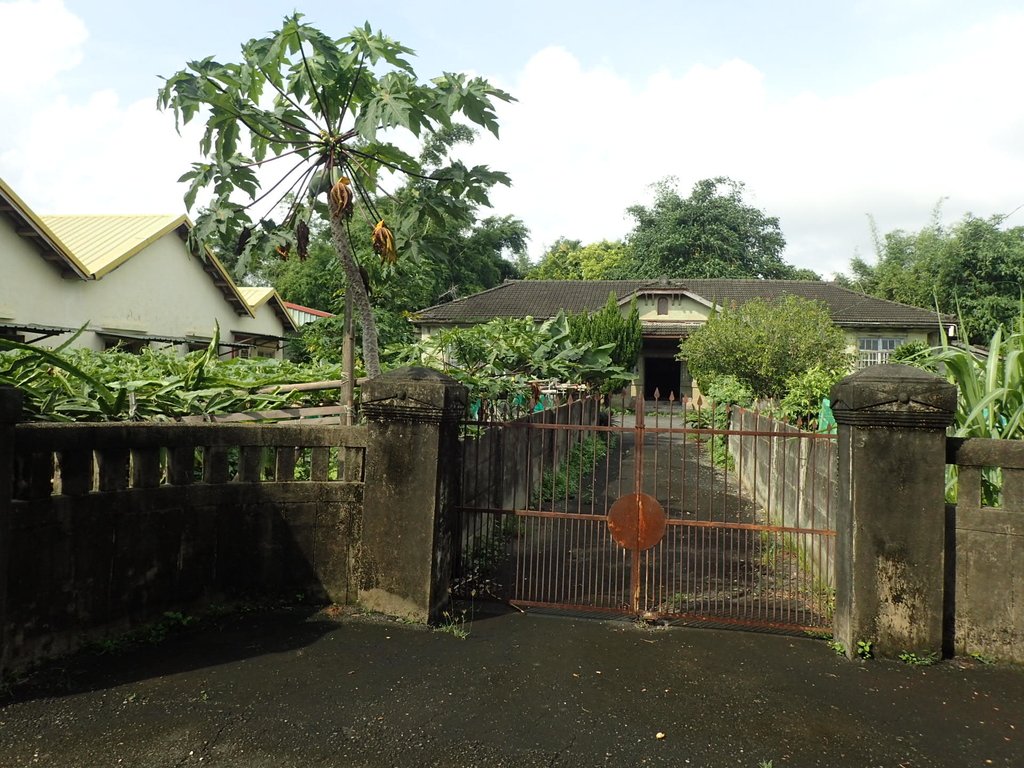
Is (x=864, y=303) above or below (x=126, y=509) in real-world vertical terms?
above

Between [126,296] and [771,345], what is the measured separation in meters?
17.4

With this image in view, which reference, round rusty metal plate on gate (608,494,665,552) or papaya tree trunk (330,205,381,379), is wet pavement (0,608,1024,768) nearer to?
round rusty metal plate on gate (608,494,665,552)

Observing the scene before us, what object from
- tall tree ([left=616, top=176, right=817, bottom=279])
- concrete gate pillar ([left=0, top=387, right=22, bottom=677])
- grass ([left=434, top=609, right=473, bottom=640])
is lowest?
grass ([left=434, top=609, right=473, bottom=640])

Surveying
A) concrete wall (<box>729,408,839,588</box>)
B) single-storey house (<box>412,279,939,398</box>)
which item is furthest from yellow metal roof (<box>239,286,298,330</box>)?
concrete wall (<box>729,408,839,588</box>)

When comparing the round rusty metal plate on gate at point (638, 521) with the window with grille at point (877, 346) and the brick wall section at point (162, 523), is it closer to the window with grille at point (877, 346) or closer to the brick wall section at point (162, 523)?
the brick wall section at point (162, 523)

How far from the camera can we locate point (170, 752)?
138 inches

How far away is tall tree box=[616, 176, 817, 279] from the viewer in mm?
46344

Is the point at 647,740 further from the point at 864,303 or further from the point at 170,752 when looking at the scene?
the point at 864,303

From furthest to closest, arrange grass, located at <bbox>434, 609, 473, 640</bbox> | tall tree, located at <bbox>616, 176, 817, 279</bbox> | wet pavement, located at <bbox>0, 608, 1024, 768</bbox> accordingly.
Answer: tall tree, located at <bbox>616, 176, 817, 279</bbox>
grass, located at <bbox>434, 609, 473, 640</bbox>
wet pavement, located at <bbox>0, 608, 1024, 768</bbox>

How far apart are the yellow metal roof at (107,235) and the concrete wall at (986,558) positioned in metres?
19.0

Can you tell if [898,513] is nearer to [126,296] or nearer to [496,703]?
[496,703]

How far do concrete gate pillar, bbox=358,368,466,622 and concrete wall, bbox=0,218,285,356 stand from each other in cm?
886

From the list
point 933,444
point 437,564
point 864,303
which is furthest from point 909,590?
point 864,303

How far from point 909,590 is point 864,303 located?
98.0 ft
